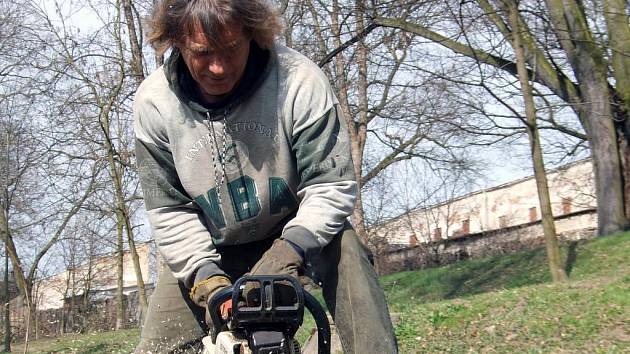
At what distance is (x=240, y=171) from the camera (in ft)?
12.3

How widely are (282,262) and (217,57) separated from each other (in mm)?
816

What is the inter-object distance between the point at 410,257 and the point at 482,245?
2.56 meters

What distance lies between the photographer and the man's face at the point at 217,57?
3383 millimetres

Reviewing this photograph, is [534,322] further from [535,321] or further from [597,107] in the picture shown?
[597,107]

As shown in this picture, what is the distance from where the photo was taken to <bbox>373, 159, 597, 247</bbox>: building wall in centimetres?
3080

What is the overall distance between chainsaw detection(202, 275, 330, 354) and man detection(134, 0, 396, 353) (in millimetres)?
314

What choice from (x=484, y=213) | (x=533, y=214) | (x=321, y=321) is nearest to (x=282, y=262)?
(x=321, y=321)

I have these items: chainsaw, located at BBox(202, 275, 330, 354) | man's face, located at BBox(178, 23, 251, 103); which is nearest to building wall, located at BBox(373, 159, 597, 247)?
man's face, located at BBox(178, 23, 251, 103)

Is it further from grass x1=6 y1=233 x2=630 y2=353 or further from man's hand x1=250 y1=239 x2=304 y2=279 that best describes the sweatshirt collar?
grass x1=6 y1=233 x2=630 y2=353

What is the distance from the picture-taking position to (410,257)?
30.5 metres

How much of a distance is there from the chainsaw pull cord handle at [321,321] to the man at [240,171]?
0.22 metres

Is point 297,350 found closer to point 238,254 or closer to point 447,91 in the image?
point 238,254

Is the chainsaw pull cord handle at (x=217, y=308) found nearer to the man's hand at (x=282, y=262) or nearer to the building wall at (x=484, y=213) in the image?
the man's hand at (x=282, y=262)

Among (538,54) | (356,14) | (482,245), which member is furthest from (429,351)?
(482,245)
